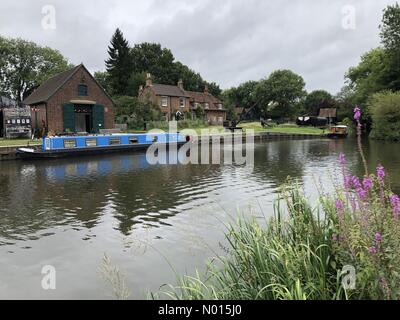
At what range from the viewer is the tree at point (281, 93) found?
9050cm

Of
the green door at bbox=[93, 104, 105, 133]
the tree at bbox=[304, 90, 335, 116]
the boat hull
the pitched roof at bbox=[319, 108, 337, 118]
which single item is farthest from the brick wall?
the tree at bbox=[304, 90, 335, 116]

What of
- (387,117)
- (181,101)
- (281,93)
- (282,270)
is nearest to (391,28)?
(387,117)

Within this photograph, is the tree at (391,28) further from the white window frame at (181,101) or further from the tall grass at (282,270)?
the tall grass at (282,270)

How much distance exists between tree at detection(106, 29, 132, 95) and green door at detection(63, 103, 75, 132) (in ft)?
106

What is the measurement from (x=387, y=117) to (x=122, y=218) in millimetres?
41435

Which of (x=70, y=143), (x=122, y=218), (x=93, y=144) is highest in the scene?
(x=70, y=143)

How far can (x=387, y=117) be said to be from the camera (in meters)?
44.4

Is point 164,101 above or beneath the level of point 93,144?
above

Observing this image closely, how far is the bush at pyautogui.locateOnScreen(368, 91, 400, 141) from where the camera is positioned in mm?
43344

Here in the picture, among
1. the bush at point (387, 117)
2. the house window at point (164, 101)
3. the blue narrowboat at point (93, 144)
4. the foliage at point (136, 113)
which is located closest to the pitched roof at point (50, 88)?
the foliage at point (136, 113)

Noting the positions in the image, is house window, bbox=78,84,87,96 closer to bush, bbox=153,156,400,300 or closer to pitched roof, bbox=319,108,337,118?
bush, bbox=153,156,400,300

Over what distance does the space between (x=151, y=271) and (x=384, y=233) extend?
448 centimetres

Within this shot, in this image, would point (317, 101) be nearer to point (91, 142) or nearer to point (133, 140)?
point (133, 140)
